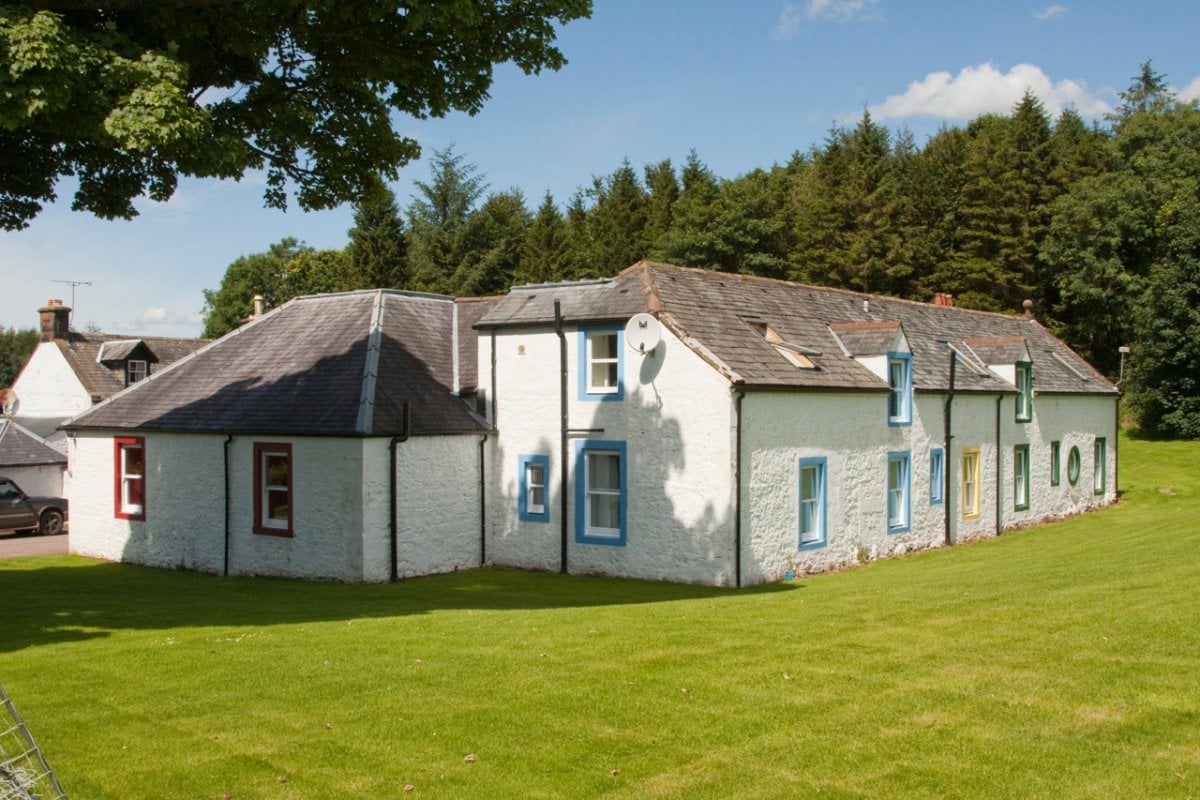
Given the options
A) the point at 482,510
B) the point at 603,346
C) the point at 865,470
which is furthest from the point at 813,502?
the point at 482,510

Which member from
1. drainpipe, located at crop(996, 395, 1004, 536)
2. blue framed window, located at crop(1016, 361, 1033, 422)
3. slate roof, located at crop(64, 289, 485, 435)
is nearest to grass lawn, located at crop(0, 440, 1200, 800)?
slate roof, located at crop(64, 289, 485, 435)

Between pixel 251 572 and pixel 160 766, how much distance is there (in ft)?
51.4

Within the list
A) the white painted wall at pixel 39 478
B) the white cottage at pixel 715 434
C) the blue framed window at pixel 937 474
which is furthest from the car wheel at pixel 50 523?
the blue framed window at pixel 937 474

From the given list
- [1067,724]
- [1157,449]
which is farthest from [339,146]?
[1157,449]

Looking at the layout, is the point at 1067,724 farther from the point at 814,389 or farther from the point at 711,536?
the point at 814,389

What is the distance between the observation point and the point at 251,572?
23438 millimetres

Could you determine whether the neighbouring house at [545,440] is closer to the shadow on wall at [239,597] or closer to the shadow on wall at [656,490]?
the shadow on wall at [656,490]

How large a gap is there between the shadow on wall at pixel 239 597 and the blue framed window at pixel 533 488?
4.32 feet

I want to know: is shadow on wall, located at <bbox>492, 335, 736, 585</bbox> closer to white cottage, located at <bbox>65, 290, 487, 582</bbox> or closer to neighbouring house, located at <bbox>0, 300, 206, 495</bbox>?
white cottage, located at <bbox>65, 290, 487, 582</bbox>

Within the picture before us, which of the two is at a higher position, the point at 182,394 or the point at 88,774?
the point at 182,394

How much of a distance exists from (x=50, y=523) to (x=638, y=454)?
22135 millimetres

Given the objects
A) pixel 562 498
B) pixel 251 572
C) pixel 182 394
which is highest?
pixel 182 394

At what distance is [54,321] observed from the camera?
47406 millimetres

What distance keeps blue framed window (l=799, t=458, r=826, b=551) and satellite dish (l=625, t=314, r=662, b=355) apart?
4.21 meters
